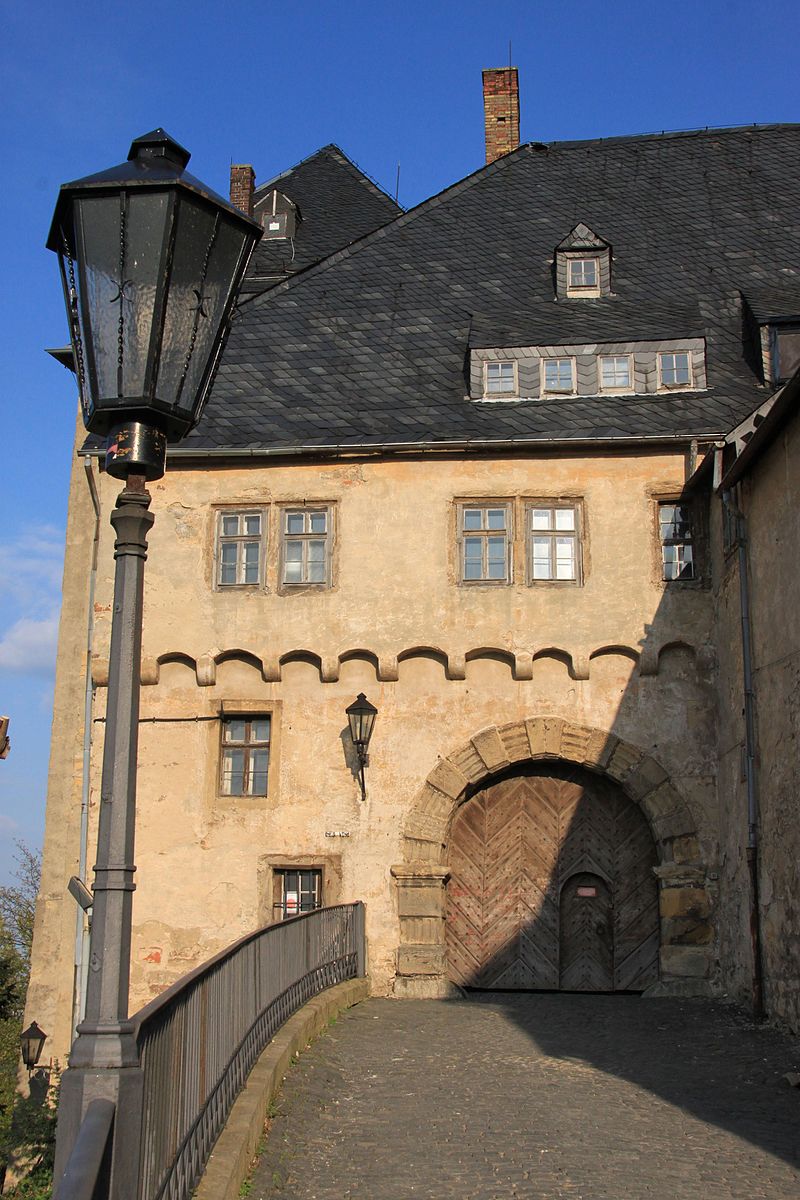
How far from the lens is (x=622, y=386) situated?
17500 mm

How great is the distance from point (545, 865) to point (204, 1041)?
405 inches

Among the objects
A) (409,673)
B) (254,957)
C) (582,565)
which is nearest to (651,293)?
(582,565)

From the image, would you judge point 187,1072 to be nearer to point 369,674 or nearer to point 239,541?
point 369,674

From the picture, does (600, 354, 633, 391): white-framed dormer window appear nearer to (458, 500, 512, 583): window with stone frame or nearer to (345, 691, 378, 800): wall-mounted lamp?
(458, 500, 512, 583): window with stone frame

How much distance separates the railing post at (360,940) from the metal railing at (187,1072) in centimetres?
428

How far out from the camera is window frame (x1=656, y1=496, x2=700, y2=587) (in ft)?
52.8

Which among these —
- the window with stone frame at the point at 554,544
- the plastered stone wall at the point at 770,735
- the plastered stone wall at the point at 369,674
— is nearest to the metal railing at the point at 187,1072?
the plastered stone wall at the point at 770,735

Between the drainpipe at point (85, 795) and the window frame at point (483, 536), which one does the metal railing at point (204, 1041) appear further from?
the window frame at point (483, 536)

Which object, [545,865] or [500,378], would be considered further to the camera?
A: [500,378]

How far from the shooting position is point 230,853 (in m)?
16.0

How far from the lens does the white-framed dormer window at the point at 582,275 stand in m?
19.1

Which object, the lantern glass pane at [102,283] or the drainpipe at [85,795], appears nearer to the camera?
the lantern glass pane at [102,283]

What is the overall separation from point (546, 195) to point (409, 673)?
29.8ft

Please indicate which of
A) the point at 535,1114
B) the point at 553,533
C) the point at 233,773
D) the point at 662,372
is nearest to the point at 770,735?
the point at 553,533
